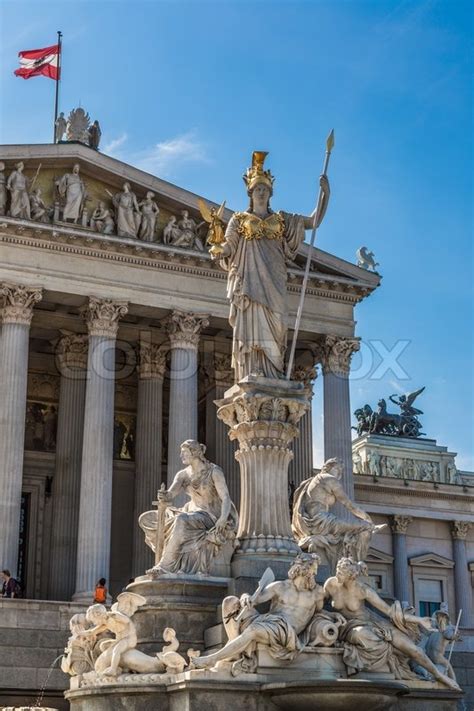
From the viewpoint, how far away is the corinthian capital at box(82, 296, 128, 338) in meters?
39.6

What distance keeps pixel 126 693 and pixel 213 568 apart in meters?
3.18

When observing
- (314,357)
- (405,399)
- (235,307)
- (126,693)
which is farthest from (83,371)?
(405,399)

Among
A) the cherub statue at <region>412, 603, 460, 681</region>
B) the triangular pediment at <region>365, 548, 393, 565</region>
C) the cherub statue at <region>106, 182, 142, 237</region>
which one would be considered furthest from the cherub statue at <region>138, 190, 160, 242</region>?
the cherub statue at <region>412, 603, 460, 681</region>

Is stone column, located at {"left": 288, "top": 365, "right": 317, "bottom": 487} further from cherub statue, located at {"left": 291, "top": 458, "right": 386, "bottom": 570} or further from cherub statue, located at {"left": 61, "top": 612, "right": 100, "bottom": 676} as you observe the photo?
cherub statue, located at {"left": 61, "top": 612, "right": 100, "bottom": 676}

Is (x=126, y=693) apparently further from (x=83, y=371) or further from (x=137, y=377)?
(x=137, y=377)

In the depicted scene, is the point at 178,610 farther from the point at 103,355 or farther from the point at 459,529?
the point at 459,529

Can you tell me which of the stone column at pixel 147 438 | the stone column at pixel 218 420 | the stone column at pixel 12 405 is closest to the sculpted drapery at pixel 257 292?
the stone column at pixel 12 405

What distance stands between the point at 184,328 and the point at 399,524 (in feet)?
69.5

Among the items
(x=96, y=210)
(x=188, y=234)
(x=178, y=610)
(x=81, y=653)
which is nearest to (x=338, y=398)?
(x=188, y=234)

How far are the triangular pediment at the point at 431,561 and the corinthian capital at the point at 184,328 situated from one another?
71.1 ft

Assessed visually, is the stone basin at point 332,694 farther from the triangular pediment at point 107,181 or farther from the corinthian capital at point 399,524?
the corinthian capital at point 399,524

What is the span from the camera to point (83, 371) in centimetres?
4291

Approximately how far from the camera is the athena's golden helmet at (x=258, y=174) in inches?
754

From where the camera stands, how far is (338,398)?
43.1 meters
